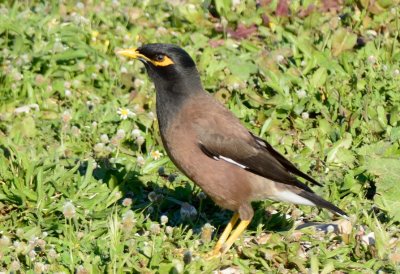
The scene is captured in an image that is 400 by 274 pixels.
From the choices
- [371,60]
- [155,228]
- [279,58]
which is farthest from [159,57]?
[371,60]

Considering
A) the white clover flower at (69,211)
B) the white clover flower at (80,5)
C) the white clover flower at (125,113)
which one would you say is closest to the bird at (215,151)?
the white clover flower at (69,211)

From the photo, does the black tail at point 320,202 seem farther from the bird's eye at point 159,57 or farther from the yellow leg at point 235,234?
the bird's eye at point 159,57

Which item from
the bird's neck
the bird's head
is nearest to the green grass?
the bird's neck

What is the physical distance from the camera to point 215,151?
712 cm

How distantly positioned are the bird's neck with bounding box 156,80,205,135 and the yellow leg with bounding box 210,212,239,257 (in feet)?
2.74

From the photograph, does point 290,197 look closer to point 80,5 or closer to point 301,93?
point 301,93

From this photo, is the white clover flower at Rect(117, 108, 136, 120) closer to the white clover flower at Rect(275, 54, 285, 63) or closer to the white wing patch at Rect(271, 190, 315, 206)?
the white clover flower at Rect(275, 54, 285, 63)

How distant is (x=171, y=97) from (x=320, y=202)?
1.32 meters

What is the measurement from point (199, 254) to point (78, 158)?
1.91m

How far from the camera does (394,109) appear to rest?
8.64 metres

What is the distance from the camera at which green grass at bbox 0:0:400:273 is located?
269 inches

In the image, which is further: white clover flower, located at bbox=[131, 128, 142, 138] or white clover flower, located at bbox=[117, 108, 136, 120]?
white clover flower, located at bbox=[117, 108, 136, 120]

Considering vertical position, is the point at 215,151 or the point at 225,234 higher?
the point at 215,151

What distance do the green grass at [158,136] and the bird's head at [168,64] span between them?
0.91 metres
